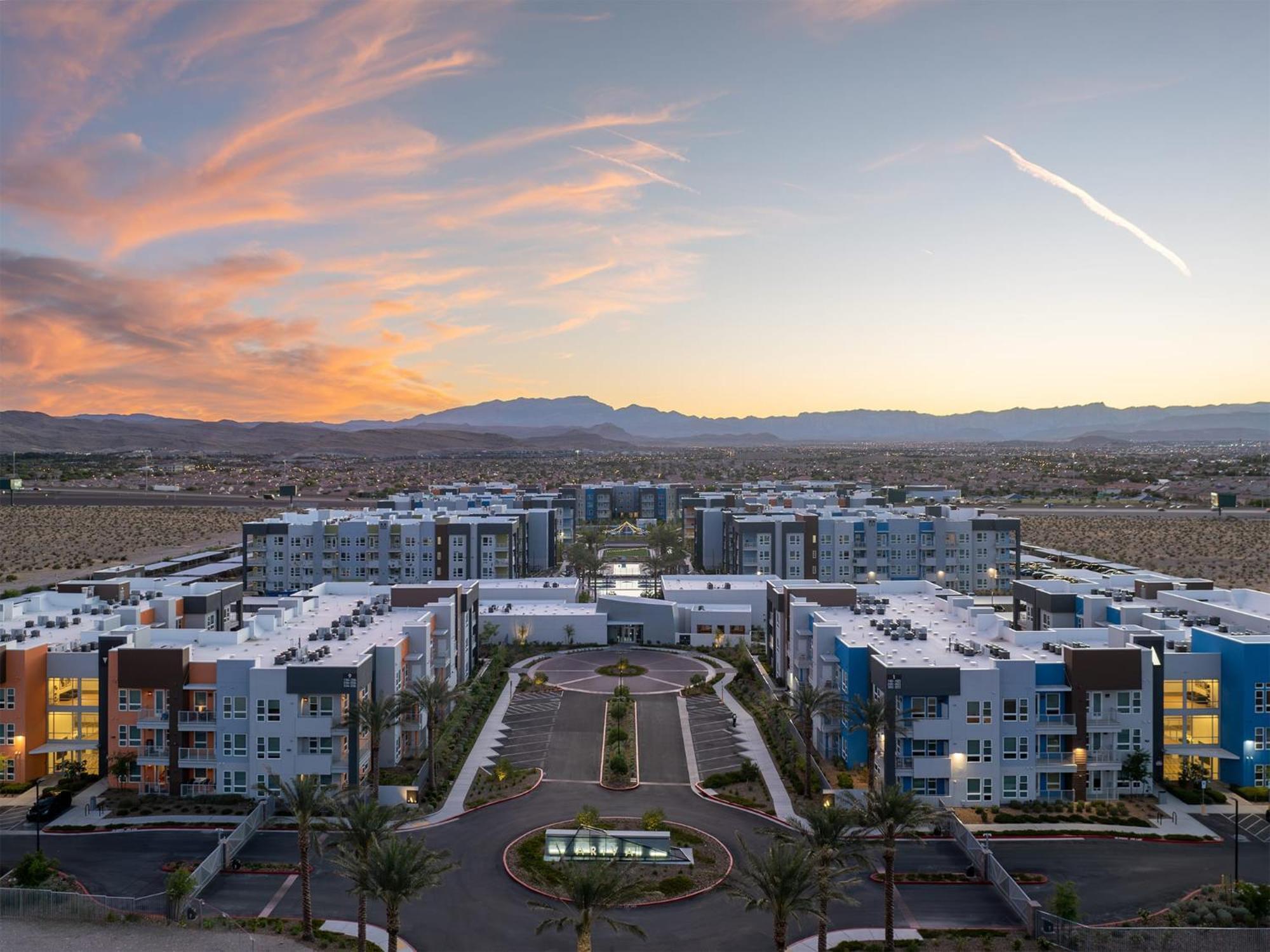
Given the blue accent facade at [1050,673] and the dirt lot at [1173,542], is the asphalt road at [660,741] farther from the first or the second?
the dirt lot at [1173,542]

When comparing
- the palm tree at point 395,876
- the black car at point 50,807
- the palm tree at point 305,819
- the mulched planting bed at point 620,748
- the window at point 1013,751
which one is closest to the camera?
the palm tree at point 395,876

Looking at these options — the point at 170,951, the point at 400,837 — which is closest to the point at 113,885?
the point at 170,951

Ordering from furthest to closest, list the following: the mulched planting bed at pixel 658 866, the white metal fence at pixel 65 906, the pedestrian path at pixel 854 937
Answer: the mulched planting bed at pixel 658 866 < the white metal fence at pixel 65 906 < the pedestrian path at pixel 854 937

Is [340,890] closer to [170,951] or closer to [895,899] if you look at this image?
[170,951]

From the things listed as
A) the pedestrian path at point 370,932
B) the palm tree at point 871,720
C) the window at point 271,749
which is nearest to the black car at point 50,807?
the window at point 271,749

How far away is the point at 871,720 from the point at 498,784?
2061 cm

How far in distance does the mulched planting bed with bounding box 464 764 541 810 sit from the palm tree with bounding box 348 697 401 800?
5.02 m

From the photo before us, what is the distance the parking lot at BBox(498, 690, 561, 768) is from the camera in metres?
55.4

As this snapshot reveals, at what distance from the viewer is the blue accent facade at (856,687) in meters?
51.4

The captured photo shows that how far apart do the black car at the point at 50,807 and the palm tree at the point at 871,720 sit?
40109 mm

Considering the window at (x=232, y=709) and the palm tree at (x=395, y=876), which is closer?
the palm tree at (x=395, y=876)

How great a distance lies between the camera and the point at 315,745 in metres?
47.4

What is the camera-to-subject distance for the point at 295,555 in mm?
106125

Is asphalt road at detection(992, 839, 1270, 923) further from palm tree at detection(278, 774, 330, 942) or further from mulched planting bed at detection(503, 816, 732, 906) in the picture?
palm tree at detection(278, 774, 330, 942)
